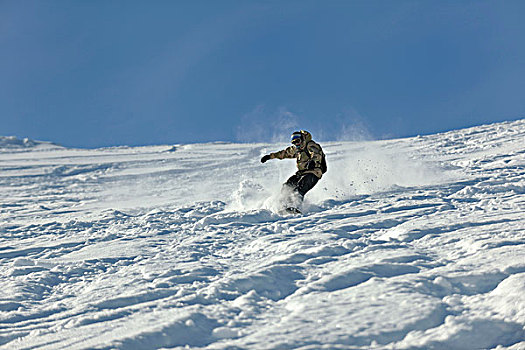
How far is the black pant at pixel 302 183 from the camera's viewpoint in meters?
9.35

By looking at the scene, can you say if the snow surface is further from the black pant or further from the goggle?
the goggle

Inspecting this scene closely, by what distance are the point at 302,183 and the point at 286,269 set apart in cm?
431

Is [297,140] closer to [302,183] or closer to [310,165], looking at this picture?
[310,165]

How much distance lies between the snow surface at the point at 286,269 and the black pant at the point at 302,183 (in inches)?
15.4

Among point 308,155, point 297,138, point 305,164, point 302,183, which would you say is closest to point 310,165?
point 305,164

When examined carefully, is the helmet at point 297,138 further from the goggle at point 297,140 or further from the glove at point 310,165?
the glove at point 310,165

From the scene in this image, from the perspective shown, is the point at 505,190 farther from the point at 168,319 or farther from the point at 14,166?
the point at 14,166

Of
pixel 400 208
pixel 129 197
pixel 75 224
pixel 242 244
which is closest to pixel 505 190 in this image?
pixel 400 208

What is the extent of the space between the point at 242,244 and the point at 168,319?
274 cm

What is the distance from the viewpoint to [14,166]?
2462cm

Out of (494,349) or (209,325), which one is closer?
(494,349)

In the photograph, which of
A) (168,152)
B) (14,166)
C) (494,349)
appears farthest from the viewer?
(168,152)

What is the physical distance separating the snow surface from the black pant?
1.28ft

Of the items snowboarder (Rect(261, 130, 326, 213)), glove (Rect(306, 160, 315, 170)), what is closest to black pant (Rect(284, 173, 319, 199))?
snowboarder (Rect(261, 130, 326, 213))
